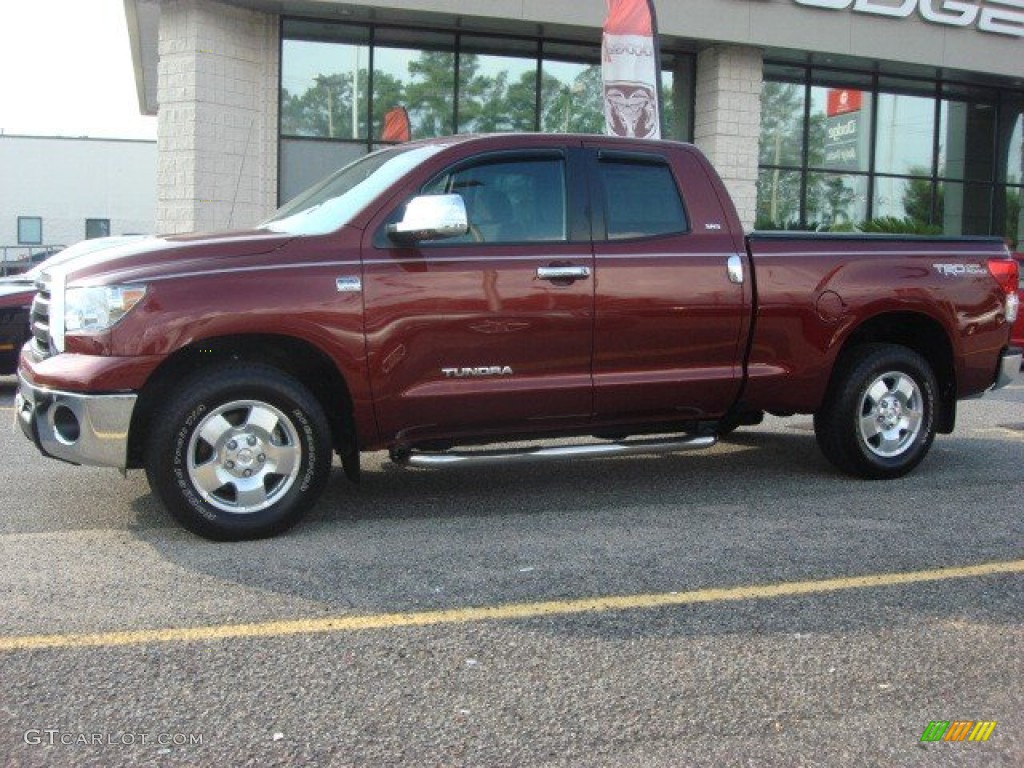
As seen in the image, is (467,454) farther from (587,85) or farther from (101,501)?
(587,85)

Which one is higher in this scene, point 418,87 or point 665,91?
point 665,91

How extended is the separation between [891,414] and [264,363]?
375 cm

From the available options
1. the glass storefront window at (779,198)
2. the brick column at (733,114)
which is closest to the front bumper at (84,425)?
the brick column at (733,114)

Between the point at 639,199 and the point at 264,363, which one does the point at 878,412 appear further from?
the point at 264,363

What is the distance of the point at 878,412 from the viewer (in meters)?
6.42

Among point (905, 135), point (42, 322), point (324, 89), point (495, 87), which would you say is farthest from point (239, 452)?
point (905, 135)

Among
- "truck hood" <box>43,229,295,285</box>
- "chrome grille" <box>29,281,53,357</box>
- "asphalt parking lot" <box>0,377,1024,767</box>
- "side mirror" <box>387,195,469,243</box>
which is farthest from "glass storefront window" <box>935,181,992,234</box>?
"chrome grille" <box>29,281,53,357</box>

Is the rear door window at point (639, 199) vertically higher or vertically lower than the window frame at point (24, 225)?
lower

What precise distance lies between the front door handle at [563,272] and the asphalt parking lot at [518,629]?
123cm

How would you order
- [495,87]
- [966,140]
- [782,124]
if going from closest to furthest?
[495,87], [782,124], [966,140]

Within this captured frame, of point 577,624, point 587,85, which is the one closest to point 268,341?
point 577,624

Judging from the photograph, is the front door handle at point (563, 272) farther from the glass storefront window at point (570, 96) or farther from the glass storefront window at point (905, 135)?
the glass storefront window at point (905, 135)

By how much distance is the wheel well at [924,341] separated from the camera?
6.52m

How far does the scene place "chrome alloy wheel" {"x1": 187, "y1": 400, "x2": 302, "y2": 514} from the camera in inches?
190
